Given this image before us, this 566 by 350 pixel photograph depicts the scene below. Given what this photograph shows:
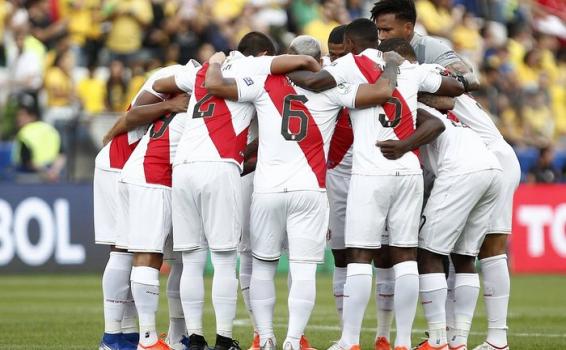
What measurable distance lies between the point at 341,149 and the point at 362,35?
4.02 feet

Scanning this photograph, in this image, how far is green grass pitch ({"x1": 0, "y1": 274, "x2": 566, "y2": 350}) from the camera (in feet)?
40.0

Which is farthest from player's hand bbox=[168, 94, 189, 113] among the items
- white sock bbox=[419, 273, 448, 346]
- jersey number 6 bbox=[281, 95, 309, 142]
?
white sock bbox=[419, 273, 448, 346]

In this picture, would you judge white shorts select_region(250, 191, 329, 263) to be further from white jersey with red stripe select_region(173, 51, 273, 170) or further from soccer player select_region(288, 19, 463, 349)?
white jersey with red stripe select_region(173, 51, 273, 170)

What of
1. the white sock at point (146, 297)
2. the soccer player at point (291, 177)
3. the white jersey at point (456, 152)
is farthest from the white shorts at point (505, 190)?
the white sock at point (146, 297)

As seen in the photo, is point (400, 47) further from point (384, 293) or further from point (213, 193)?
point (384, 293)

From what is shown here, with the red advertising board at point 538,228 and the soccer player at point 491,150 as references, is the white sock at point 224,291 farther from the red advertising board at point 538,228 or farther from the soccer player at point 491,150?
the red advertising board at point 538,228

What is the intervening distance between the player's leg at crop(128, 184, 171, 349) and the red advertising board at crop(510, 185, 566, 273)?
11.7 meters

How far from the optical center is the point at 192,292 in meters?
10.3

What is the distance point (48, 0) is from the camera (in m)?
24.3

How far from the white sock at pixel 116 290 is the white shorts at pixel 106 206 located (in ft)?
1.00

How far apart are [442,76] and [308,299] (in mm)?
2075

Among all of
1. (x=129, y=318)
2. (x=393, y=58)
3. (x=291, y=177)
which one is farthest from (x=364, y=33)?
(x=129, y=318)

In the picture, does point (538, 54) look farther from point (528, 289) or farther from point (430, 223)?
point (430, 223)

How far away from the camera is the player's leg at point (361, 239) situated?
10.2 meters
